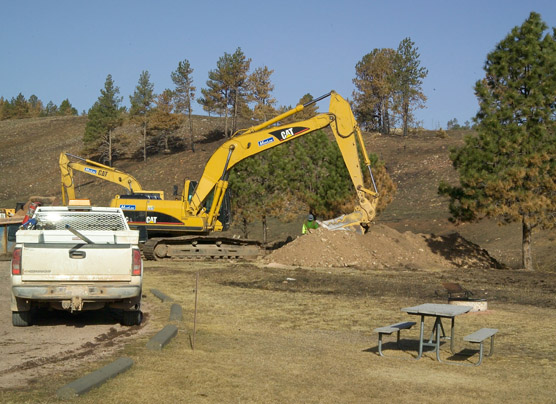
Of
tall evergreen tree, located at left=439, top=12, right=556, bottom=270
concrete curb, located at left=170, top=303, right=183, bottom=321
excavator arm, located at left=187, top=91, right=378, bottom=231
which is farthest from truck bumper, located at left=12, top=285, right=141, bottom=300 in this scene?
tall evergreen tree, located at left=439, top=12, right=556, bottom=270

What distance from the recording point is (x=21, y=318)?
463 inches

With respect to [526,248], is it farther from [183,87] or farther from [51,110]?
[51,110]

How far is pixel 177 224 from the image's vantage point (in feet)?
95.1

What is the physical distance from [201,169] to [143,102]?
13.6 metres

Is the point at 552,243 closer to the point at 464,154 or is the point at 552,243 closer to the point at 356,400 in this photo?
the point at 464,154

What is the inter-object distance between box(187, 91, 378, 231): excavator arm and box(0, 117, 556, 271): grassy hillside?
31.1ft

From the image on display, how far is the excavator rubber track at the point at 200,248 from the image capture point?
28766mm

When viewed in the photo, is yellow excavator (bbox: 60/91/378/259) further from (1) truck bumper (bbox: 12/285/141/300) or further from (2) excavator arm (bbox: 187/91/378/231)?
(1) truck bumper (bbox: 12/285/141/300)

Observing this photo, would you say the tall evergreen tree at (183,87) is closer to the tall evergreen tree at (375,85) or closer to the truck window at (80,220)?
the tall evergreen tree at (375,85)

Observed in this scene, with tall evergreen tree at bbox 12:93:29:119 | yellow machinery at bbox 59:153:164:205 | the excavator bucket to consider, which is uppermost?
tall evergreen tree at bbox 12:93:29:119

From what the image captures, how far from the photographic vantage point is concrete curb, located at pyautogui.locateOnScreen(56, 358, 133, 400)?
6957 millimetres

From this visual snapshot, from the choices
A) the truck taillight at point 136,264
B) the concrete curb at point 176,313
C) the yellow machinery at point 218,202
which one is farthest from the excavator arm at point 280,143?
the truck taillight at point 136,264

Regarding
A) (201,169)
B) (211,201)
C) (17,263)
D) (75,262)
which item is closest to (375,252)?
(211,201)

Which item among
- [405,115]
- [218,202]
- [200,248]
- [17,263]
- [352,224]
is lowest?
[200,248]
